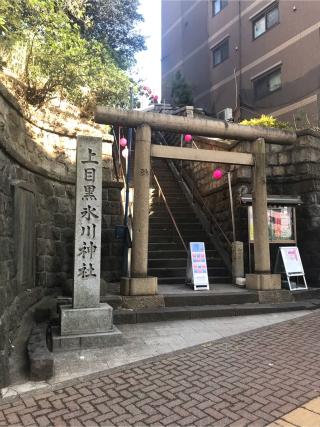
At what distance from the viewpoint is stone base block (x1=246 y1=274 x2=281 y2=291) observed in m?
8.80

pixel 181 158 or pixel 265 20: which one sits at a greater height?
pixel 265 20

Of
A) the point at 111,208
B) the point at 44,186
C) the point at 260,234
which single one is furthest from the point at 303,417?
the point at 111,208

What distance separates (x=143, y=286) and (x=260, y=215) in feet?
10.9

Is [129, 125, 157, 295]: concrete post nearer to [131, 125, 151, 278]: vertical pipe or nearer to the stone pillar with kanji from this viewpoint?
[131, 125, 151, 278]: vertical pipe

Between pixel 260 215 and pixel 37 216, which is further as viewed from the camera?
pixel 260 215

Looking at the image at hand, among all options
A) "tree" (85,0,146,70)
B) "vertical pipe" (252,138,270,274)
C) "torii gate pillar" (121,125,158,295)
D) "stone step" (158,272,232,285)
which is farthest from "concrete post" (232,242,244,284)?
"tree" (85,0,146,70)

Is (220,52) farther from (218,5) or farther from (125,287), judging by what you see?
(125,287)

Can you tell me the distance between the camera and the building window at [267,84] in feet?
63.6

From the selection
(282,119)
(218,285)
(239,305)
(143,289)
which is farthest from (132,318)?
(282,119)

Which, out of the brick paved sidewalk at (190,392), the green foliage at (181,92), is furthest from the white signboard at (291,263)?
the green foliage at (181,92)

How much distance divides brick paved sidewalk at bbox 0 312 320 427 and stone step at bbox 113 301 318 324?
5.91ft

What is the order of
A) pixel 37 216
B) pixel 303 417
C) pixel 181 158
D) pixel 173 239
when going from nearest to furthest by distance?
1. pixel 303 417
2. pixel 37 216
3. pixel 181 158
4. pixel 173 239

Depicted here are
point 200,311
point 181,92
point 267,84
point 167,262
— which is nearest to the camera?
point 200,311

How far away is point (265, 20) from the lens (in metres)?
20.2
